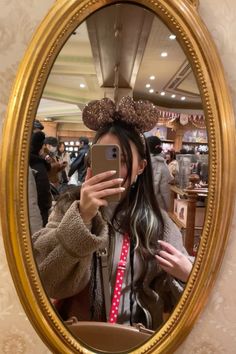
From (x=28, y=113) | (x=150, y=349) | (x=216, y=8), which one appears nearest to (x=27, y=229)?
(x=28, y=113)

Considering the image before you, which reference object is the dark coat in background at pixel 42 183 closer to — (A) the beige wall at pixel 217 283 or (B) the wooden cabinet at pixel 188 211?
(A) the beige wall at pixel 217 283

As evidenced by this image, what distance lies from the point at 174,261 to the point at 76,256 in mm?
199

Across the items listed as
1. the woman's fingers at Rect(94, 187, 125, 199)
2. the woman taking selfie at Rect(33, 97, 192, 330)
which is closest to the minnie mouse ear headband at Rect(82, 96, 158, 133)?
the woman taking selfie at Rect(33, 97, 192, 330)

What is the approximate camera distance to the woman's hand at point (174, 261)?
0.71 m

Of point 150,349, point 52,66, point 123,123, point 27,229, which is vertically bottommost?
point 150,349

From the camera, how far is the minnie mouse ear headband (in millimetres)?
678

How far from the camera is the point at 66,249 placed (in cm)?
71

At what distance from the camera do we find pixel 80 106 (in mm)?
692

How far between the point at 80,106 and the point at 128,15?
19 centimetres

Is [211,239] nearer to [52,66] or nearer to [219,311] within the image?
[219,311]

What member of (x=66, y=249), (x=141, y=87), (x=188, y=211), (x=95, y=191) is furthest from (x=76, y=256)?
(x=141, y=87)

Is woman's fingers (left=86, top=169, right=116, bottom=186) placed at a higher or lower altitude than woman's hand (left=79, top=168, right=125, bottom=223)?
higher

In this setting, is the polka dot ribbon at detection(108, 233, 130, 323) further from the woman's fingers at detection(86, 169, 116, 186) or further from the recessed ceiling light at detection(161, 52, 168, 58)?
the recessed ceiling light at detection(161, 52, 168, 58)

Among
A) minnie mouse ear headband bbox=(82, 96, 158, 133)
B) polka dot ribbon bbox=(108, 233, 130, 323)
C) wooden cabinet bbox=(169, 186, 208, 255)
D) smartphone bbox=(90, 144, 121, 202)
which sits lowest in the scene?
polka dot ribbon bbox=(108, 233, 130, 323)
